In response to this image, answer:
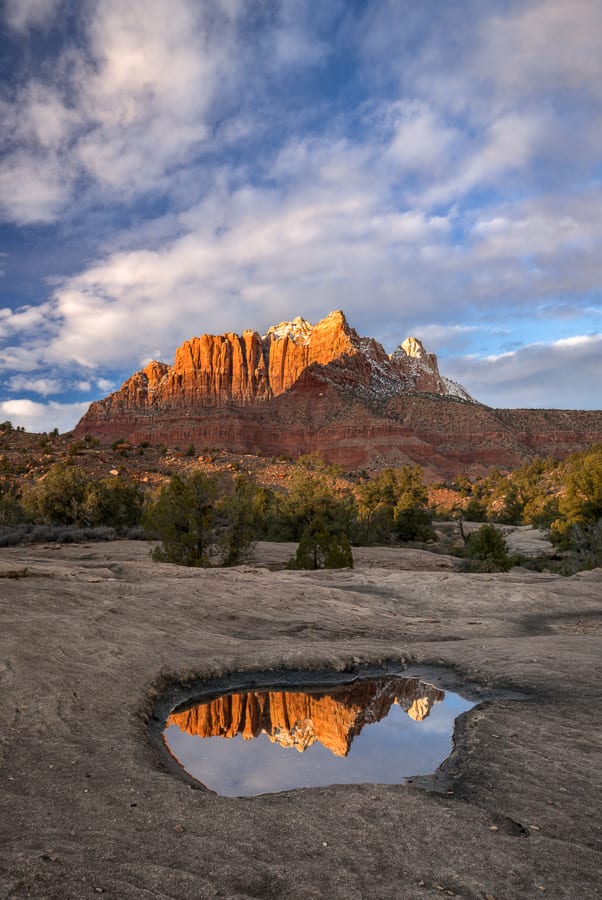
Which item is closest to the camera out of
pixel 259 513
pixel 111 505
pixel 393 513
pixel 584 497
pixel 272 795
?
pixel 272 795

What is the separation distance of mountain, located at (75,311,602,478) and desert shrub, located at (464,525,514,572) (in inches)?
3052

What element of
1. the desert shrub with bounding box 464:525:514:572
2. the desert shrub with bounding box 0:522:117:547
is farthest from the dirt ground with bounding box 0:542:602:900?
the desert shrub with bounding box 0:522:117:547

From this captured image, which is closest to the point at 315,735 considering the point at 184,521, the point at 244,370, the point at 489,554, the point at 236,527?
the point at 184,521

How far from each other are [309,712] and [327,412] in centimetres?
12448

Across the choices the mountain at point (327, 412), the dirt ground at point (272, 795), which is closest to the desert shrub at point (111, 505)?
the dirt ground at point (272, 795)

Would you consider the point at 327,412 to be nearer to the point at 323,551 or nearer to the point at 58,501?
the point at 58,501

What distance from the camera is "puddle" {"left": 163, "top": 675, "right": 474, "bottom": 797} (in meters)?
5.83

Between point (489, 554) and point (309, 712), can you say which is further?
point (489, 554)

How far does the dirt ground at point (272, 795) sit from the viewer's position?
3.70m

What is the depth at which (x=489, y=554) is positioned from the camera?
29.3 m

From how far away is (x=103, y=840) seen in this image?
3.97m

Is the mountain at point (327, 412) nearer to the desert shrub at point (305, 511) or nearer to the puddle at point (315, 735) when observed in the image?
the desert shrub at point (305, 511)

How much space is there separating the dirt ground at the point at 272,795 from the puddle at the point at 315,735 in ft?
1.17

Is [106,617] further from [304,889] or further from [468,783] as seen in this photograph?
[304,889]
